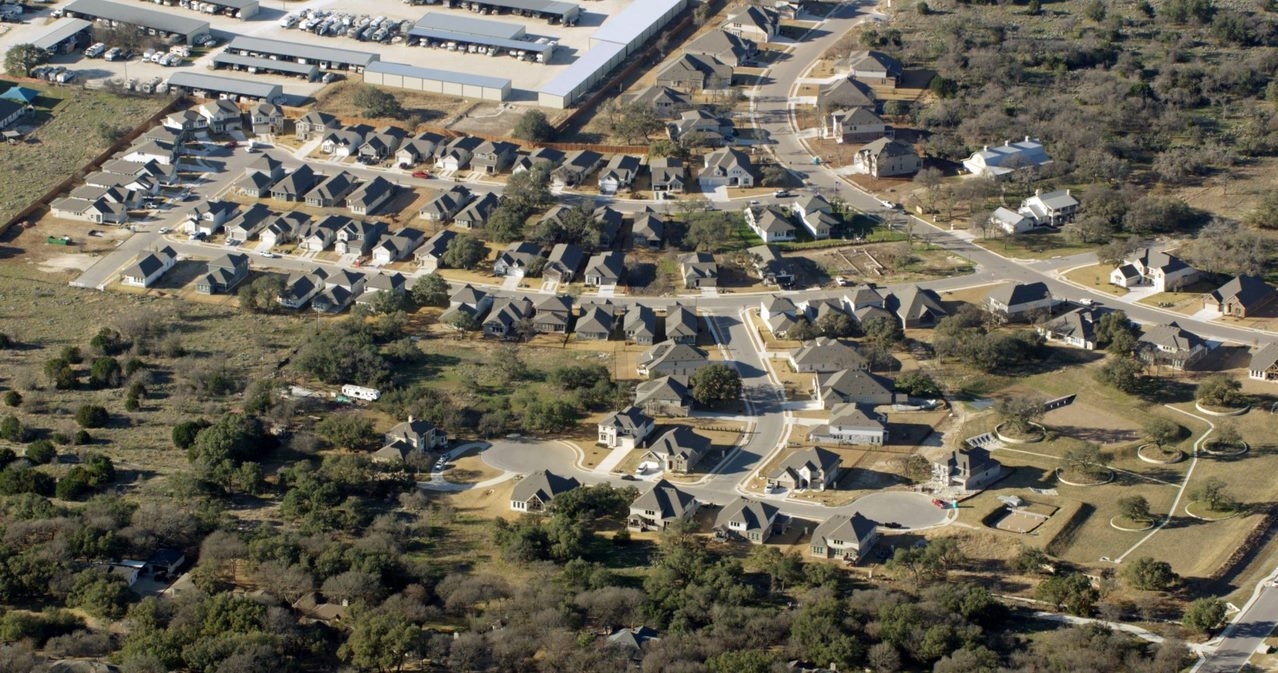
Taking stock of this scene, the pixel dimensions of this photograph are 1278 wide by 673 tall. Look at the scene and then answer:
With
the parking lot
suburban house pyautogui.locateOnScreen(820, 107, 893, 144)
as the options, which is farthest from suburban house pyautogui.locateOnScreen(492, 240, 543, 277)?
suburban house pyautogui.locateOnScreen(820, 107, 893, 144)

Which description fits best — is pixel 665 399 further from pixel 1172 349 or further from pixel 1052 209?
pixel 1052 209

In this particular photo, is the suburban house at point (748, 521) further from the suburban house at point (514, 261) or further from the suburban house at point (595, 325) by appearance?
the suburban house at point (514, 261)

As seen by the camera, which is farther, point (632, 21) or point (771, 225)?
point (632, 21)

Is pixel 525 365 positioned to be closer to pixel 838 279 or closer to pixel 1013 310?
pixel 838 279

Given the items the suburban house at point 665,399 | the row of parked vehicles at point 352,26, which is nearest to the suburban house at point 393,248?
the suburban house at point 665,399

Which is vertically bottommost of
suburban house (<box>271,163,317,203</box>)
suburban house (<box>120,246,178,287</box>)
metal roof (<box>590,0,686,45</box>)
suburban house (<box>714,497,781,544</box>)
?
suburban house (<box>714,497,781,544</box>)

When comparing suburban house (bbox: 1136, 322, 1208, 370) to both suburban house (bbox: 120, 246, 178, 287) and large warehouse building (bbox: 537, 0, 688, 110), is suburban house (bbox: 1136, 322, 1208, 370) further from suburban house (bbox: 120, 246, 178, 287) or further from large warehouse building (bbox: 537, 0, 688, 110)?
suburban house (bbox: 120, 246, 178, 287)

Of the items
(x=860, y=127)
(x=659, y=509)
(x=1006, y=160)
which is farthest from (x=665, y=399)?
(x=860, y=127)
